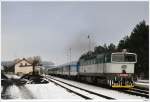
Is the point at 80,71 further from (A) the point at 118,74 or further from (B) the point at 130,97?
(B) the point at 130,97

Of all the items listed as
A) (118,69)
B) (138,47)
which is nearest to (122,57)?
(118,69)

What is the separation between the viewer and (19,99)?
23.7 metres

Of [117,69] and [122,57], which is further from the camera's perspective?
[122,57]

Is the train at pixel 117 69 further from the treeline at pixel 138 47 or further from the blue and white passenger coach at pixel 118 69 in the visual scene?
the treeline at pixel 138 47

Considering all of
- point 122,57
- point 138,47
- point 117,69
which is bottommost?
point 117,69

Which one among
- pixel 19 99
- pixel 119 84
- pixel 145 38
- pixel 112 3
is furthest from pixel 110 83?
pixel 19 99

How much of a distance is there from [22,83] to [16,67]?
5.71 meters

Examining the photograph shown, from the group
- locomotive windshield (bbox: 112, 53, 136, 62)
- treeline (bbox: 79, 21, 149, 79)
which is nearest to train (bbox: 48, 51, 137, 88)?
locomotive windshield (bbox: 112, 53, 136, 62)

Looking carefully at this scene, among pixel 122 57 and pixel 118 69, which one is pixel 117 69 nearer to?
pixel 118 69

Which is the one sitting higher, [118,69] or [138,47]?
[138,47]

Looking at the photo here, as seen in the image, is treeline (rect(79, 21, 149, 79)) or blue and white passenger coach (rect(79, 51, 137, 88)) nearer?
treeline (rect(79, 21, 149, 79))

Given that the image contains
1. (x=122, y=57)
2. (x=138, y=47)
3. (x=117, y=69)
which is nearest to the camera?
(x=117, y=69)

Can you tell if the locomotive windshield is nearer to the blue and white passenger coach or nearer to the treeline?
the blue and white passenger coach

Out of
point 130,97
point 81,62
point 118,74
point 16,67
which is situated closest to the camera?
point 130,97
